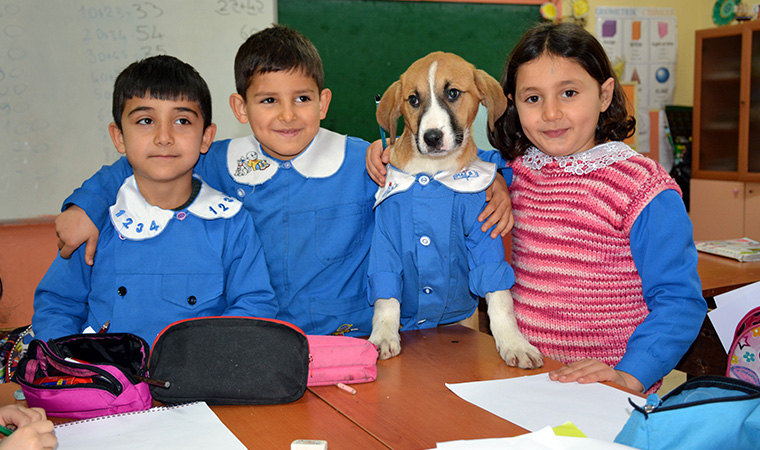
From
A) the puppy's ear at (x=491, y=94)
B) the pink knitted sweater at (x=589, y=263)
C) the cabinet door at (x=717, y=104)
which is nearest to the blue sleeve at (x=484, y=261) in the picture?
the pink knitted sweater at (x=589, y=263)

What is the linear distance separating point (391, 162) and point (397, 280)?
0.43 m

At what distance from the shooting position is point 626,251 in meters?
1.75

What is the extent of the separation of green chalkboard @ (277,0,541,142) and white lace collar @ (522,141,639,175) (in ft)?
8.98

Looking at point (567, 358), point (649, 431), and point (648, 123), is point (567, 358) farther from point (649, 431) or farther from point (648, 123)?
point (648, 123)

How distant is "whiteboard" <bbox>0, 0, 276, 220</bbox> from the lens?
3533mm

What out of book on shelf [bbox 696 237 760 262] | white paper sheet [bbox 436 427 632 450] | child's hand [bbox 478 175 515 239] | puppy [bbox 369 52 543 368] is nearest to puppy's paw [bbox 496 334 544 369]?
puppy [bbox 369 52 543 368]

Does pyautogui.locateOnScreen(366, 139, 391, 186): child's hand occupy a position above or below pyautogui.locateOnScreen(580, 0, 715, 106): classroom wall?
below

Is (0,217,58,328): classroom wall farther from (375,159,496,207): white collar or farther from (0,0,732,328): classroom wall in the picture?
(375,159,496,207): white collar

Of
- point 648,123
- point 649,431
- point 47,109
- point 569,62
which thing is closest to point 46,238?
point 47,109

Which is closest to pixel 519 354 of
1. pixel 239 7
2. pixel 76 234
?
pixel 76 234

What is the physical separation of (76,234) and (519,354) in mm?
→ 1217

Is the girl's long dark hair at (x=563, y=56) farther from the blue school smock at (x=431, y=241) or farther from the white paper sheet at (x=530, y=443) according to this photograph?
the white paper sheet at (x=530, y=443)

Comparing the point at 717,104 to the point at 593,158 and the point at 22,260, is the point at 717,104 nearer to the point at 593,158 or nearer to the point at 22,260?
the point at 593,158

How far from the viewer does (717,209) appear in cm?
576
